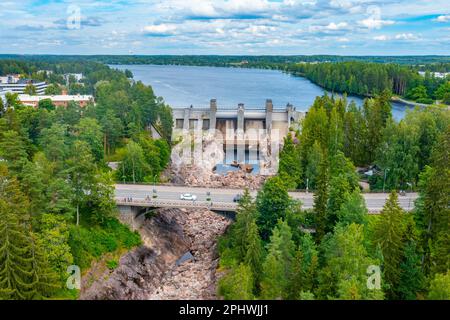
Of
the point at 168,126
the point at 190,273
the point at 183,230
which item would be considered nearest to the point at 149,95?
the point at 168,126

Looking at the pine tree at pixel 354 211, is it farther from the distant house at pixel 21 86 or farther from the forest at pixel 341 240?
the distant house at pixel 21 86

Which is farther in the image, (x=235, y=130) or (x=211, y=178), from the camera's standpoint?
(x=235, y=130)

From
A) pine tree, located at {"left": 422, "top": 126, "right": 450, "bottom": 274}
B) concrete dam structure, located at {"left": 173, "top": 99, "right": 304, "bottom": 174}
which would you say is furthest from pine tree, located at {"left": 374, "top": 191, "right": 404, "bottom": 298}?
concrete dam structure, located at {"left": 173, "top": 99, "right": 304, "bottom": 174}

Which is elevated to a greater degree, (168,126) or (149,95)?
(149,95)

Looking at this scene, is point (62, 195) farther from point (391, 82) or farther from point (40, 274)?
point (391, 82)

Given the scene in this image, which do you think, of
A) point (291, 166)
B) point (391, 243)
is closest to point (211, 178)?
point (291, 166)
